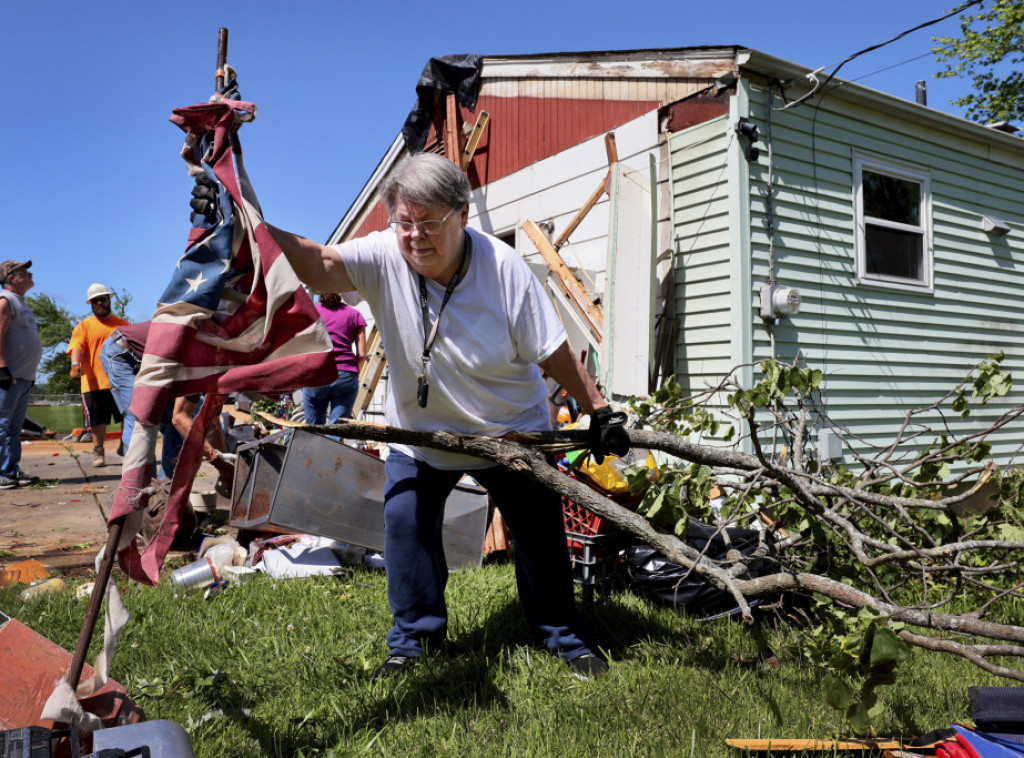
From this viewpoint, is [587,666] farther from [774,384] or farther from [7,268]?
[7,268]

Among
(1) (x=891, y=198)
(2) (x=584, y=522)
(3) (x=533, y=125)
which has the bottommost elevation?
(2) (x=584, y=522)

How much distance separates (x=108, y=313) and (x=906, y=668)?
26.1 feet

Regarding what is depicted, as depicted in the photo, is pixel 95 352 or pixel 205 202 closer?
pixel 205 202

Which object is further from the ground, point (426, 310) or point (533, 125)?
point (533, 125)

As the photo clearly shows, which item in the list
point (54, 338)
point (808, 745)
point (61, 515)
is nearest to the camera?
point (808, 745)

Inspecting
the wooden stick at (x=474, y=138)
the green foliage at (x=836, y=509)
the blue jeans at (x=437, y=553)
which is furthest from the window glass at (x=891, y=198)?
the blue jeans at (x=437, y=553)

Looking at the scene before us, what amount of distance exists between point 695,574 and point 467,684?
1.21 meters

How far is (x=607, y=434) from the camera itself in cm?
254

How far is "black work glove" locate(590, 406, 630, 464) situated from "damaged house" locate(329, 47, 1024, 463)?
380 cm

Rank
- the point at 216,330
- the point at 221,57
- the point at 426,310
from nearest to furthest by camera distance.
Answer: the point at 216,330
the point at 221,57
the point at 426,310

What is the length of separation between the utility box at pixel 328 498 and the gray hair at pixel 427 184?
1973 millimetres

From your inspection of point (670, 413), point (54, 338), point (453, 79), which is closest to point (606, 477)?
point (670, 413)

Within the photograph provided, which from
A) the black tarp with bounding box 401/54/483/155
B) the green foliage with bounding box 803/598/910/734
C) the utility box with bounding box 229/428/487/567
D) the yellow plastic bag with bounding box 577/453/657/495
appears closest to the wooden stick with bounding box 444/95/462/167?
the black tarp with bounding box 401/54/483/155

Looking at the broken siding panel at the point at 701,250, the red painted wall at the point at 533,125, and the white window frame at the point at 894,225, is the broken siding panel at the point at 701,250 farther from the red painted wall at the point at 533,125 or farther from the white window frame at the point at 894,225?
the white window frame at the point at 894,225
